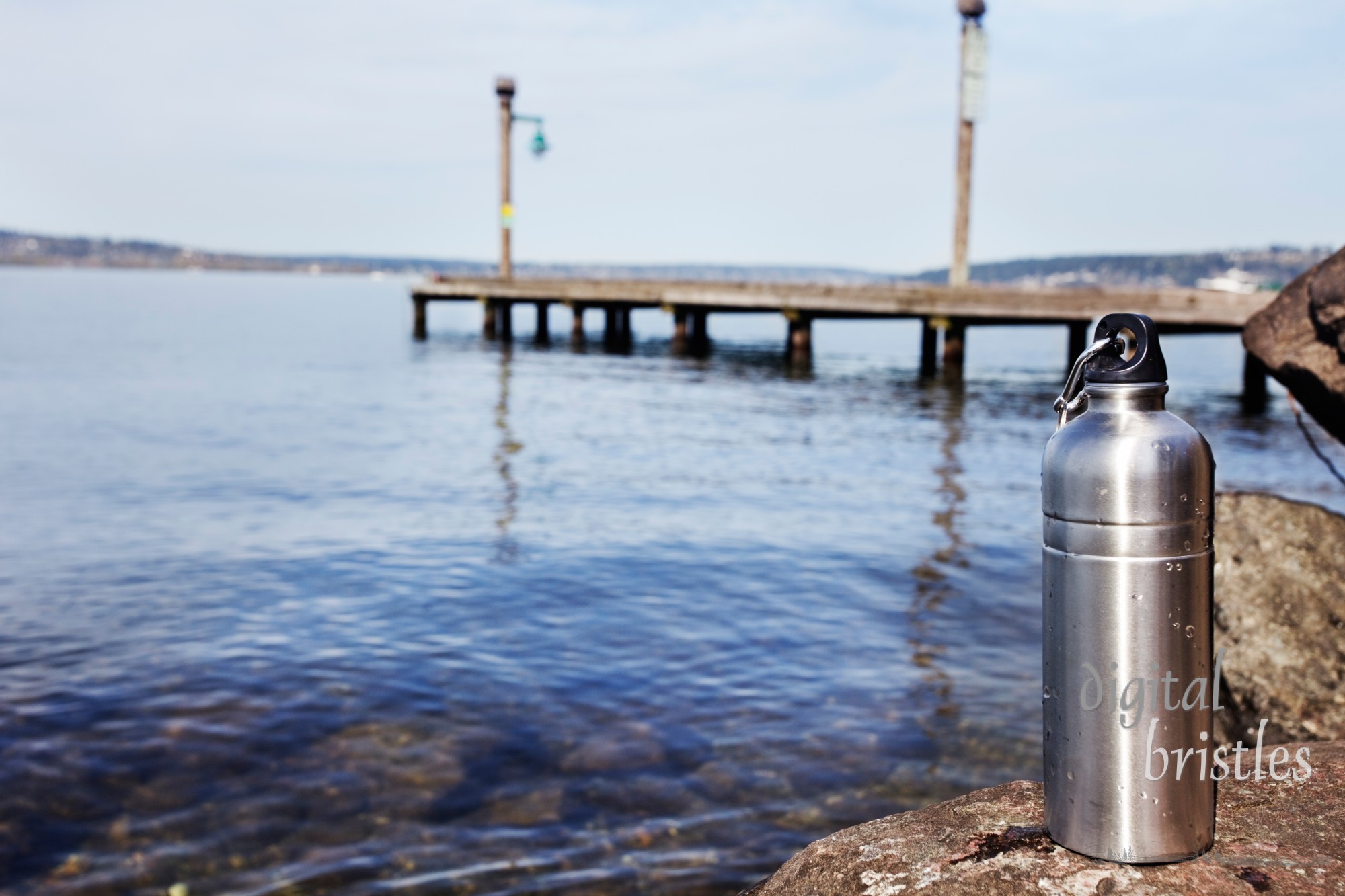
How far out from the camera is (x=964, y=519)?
35.2 feet

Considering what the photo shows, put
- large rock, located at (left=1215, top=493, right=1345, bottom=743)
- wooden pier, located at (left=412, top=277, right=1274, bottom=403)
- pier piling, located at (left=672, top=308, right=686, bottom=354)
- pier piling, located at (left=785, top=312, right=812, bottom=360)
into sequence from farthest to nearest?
pier piling, located at (left=672, top=308, right=686, bottom=354) < pier piling, located at (left=785, top=312, right=812, bottom=360) < wooden pier, located at (left=412, top=277, right=1274, bottom=403) < large rock, located at (left=1215, top=493, right=1345, bottom=743)

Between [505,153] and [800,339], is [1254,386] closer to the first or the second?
[800,339]

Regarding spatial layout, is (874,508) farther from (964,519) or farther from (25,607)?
(25,607)

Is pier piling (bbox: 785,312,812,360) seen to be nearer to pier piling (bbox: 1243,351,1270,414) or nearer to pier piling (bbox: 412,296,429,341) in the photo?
pier piling (bbox: 1243,351,1270,414)

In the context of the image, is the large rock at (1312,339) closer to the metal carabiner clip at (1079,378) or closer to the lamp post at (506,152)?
the metal carabiner clip at (1079,378)

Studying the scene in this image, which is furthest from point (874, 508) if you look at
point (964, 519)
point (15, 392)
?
point (15, 392)

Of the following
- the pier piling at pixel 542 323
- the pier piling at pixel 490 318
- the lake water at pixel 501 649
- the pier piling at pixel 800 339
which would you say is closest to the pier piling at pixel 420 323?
the pier piling at pixel 490 318

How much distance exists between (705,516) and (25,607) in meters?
5.78

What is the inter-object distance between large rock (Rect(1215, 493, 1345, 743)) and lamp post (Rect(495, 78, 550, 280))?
113 ft

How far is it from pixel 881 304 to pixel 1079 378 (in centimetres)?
2462

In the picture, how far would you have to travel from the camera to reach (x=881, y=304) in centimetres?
2605

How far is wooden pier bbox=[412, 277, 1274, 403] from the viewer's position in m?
21.0

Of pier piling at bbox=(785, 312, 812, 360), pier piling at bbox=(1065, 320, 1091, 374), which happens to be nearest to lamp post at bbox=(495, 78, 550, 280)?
pier piling at bbox=(785, 312, 812, 360)

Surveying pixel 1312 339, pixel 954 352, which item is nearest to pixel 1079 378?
pixel 1312 339
